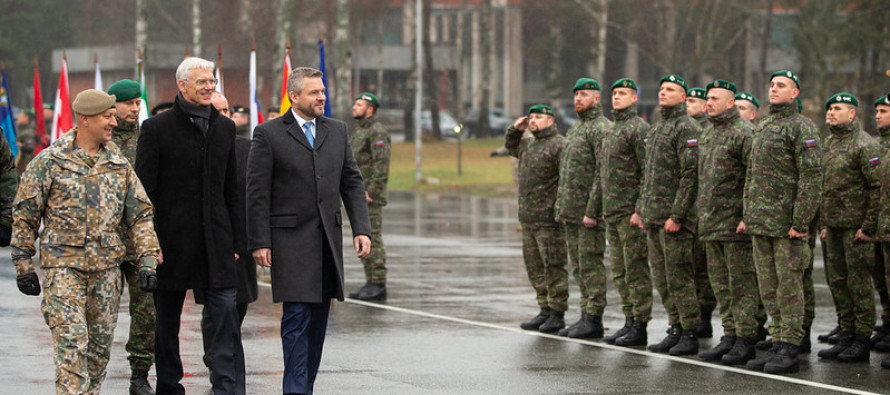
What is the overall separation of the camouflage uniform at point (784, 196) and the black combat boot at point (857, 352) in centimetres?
59

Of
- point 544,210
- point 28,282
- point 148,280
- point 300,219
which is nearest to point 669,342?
point 544,210

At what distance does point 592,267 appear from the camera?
446 inches

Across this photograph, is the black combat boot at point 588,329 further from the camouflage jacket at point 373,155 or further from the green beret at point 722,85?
the camouflage jacket at point 373,155

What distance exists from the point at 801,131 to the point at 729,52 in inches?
2478

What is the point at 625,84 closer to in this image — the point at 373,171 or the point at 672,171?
the point at 672,171

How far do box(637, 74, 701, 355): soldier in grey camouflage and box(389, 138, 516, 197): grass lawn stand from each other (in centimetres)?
2159

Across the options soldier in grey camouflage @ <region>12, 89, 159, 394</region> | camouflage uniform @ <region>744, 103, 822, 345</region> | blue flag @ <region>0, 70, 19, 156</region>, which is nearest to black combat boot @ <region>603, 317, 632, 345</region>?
camouflage uniform @ <region>744, 103, 822, 345</region>

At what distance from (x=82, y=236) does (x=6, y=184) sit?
1.56 metres

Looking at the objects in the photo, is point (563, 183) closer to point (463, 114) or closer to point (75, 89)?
point (463, 114)

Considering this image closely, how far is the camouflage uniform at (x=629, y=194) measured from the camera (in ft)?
35.7

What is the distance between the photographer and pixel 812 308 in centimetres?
1080

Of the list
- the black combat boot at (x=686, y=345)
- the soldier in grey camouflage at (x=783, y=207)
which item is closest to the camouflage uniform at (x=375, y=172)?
the black combat boot at (x=686, y=345)

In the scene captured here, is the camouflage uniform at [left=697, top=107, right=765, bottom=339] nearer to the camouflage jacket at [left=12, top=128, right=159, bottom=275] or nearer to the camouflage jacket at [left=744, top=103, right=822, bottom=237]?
the camouflage jacket at [left=744, top=103, right=822, bottom=237]

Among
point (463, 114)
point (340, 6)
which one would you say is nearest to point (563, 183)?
point (340, 6)
